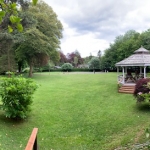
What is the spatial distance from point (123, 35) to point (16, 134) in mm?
51649

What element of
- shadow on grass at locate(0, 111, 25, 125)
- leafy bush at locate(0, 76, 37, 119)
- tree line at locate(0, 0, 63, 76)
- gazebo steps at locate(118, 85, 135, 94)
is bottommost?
shadow on grass at locate(0, 111, 25, 125)

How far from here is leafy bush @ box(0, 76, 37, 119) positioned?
7.28 m

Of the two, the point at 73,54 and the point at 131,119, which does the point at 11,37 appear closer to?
the point at 131,119

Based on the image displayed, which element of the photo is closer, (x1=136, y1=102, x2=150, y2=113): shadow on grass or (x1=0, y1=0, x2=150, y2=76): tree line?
(x1=136, y1=102, x2=150, y2=113): shadow on grass

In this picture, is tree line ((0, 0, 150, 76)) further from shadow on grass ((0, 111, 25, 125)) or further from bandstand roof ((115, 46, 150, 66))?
shadow on grass ((0, 111, 25, 125))

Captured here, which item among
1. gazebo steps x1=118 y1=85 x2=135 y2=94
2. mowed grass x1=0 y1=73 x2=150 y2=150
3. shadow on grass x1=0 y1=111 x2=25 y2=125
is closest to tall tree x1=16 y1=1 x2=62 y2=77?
gazebo steps x1=118 y1=85 x2=135 y2=94

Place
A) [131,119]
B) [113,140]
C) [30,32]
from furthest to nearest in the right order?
1. [30,32]
2. [131,119]
3. [113,140]

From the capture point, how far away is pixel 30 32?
25062 millimetres

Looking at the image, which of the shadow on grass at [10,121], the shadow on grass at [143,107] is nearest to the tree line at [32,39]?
the shadow on grass at [10,121]

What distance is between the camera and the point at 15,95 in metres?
7.35

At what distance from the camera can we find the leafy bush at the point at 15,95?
728cm

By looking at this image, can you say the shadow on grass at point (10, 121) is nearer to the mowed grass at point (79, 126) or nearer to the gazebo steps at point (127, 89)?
the mowed grass at point (79, 126)

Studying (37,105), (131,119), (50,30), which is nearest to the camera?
(131,119)

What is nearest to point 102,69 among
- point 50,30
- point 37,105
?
point 50,30
